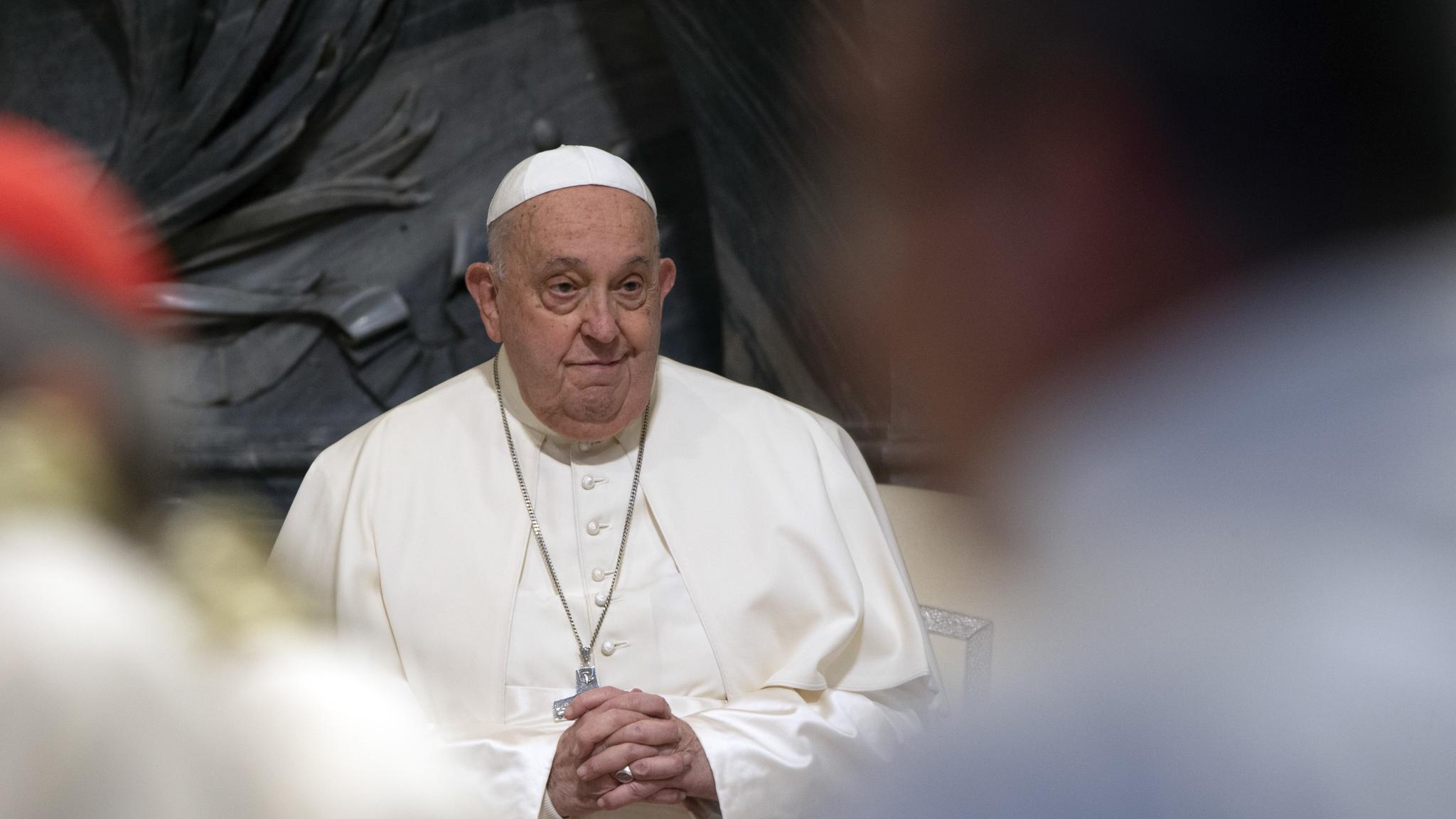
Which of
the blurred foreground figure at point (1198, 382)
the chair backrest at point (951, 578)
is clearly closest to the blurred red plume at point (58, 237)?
the blurred foreground figure at point (1198, 382)

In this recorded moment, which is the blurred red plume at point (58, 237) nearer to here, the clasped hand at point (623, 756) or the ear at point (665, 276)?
the clasped hand at point (623, 756)

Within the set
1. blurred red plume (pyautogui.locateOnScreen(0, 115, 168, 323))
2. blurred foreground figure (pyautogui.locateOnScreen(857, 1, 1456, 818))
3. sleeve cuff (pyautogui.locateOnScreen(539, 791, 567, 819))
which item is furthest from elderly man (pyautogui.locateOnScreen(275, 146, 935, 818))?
blurred red plume (pyautogui.locateOnScreen(0, 115, 168, 323))

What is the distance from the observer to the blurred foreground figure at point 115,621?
28.4 inches

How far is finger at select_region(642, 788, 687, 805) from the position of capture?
211cm

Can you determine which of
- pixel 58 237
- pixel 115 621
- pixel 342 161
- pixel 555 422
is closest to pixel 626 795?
pixel 555 422

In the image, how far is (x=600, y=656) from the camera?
2369 mm

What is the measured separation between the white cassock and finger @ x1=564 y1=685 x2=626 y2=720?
83 mm

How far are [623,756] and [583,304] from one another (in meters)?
0.95

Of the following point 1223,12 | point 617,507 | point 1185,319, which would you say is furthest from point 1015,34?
point 617,507

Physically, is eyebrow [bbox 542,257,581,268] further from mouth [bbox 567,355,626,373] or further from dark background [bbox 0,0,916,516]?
dark background [bbox 0,0,916,516]

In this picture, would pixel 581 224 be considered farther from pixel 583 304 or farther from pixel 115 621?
pixel 115 621

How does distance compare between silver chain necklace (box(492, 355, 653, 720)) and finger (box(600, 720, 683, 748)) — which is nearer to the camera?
finger (box(600, 720, 683, 748))

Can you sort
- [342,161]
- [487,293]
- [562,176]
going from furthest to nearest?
[342,161], [487,293], [562,176]

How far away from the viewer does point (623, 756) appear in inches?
79.7
